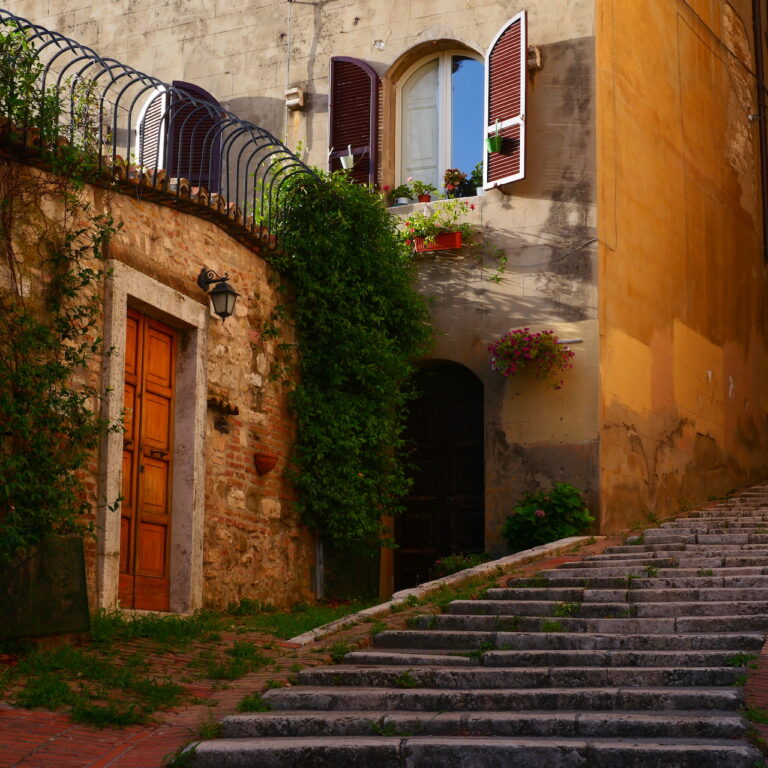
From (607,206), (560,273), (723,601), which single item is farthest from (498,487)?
(723,601)

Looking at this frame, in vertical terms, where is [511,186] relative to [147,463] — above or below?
above

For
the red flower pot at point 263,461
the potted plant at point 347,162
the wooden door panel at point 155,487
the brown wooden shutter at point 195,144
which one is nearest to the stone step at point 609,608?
the wooden door panel at point 155,487

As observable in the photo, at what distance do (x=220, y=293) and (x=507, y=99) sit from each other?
455 centimetres

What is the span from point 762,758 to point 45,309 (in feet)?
16.6

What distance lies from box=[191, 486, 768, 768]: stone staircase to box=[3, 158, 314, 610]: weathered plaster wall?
224 cm

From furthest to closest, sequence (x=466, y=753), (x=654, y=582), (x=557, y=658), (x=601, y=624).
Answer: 1. (x=654, y=582)
2. (x=601, y=624)
3. (x=557, y=658)
4. (x=466, y=753)

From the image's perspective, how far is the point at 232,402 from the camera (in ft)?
31.9

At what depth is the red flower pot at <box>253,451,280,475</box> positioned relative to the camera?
32.6 feet

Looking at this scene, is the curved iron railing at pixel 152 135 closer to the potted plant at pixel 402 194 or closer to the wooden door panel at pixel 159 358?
the wooden door panel at pixel 159 358

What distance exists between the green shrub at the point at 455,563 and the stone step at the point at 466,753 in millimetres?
5941

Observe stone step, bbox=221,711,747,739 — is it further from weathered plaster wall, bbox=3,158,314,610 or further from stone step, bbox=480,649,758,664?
weathered plaster wall, bbox=3,158,314,610

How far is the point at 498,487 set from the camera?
39.6 feet

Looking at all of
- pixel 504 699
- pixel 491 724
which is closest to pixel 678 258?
pixel 504 699

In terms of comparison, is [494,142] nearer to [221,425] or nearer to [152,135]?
[152,135]
